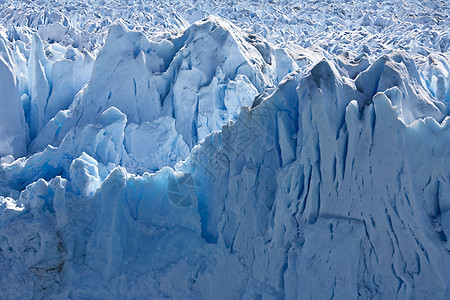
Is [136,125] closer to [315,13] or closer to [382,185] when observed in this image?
[382,185]

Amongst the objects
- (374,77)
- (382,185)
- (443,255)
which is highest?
(374,77)

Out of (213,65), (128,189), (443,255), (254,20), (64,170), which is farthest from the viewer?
(254,20)

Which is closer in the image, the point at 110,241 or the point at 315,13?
the point at 110,241

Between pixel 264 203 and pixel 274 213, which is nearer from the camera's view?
pixel 274 213

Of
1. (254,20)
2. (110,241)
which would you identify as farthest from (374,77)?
(254,20)

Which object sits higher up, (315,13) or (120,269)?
(120,269)

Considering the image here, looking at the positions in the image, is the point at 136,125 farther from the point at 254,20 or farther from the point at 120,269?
the point at 254,20

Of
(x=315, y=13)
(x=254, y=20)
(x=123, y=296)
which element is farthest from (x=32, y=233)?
(x=315, y=13)

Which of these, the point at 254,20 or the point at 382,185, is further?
the point at 254,20

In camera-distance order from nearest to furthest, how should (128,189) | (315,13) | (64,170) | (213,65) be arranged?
(128,189)
(64,170)
(213,65)
(315,13)
